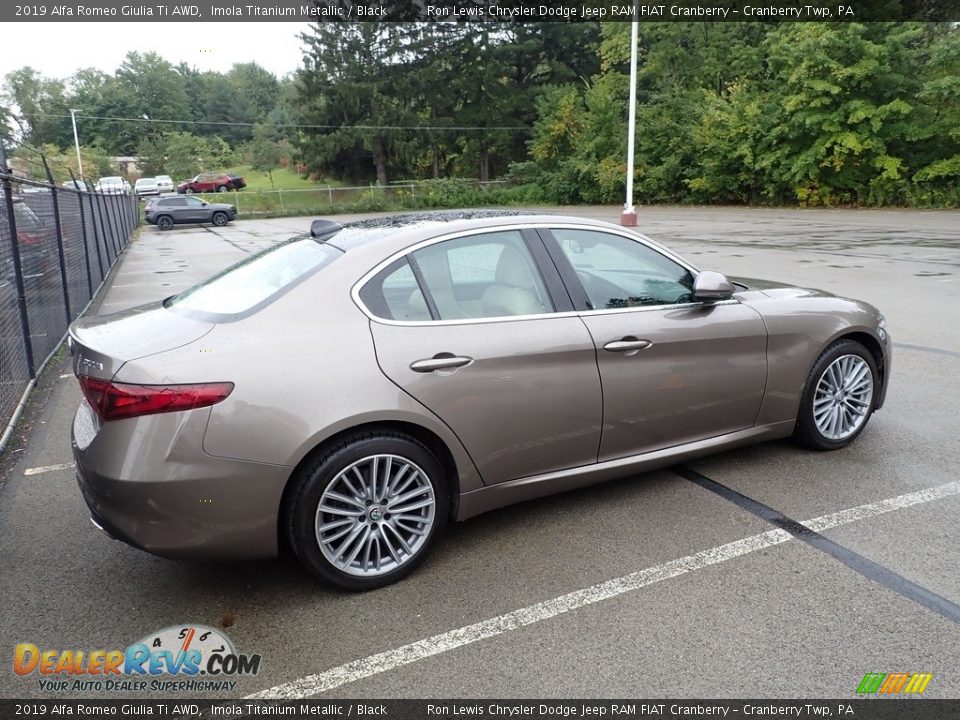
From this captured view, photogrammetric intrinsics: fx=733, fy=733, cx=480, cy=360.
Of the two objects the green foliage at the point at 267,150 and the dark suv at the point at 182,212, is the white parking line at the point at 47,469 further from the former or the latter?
the green foliage at the point at 267,150

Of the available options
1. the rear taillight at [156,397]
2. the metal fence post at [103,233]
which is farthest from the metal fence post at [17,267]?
the metal fence post at [103,233]

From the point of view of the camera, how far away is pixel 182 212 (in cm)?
3547

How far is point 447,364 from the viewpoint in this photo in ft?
10.5

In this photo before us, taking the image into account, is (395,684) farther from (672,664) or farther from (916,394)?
(916,394)

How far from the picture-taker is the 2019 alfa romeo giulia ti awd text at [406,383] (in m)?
2.81

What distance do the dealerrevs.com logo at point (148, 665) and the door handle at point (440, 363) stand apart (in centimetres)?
128

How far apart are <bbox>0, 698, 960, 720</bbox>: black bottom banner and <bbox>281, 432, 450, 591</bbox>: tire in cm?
66

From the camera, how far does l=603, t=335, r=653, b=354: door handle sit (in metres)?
3.60

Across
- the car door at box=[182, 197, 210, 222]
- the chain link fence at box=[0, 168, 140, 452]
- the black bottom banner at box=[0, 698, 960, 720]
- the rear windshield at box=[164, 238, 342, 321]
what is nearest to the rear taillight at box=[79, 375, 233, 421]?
the rear windshield at box=[164, 238, 342, 321]

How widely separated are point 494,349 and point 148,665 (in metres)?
1.85

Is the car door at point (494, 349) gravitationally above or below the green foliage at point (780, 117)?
below

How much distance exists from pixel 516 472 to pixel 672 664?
44.8 inches

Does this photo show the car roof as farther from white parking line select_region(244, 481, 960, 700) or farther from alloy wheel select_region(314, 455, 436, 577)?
white parking line select_region(244, 481, 960, 700)

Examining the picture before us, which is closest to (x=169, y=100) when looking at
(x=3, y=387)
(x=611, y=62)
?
(x=611, y=62)
